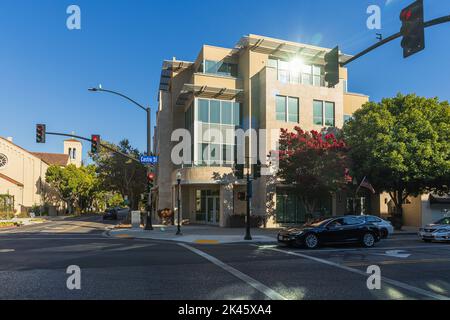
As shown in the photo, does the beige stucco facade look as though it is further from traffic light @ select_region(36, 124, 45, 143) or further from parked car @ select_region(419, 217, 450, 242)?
parked car @ select_region(419, 217, 450, 242)

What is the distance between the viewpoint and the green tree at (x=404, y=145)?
2430 cm

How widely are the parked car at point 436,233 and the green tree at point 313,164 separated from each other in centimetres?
620

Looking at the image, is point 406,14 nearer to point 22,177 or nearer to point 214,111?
point 214,111

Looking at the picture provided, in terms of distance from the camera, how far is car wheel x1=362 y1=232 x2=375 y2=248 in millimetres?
16766

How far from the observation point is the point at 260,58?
3152 cm

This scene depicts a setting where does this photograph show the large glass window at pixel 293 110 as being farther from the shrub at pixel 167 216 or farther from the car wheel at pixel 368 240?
the car wheel at pixel 368 240

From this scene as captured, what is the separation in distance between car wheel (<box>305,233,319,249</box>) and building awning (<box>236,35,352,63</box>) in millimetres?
18828

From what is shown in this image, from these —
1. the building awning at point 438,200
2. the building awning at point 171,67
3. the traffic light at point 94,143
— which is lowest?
the building awning at point 438,200

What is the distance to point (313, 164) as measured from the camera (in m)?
24.3

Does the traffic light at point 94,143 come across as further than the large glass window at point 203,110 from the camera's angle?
No

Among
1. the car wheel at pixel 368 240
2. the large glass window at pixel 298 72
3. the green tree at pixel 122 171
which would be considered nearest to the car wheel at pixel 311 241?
the car wheel at pixel 368 240

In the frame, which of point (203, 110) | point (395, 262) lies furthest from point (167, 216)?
point (395, 262)
